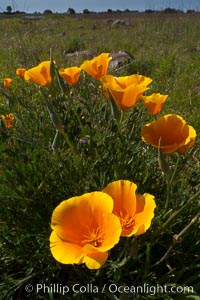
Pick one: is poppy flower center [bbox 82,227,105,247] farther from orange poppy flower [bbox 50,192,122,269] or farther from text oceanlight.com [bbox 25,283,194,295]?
text oceanlight.com [bbox 25,283,194,295]

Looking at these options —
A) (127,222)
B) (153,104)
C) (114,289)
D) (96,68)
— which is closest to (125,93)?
(153,104)

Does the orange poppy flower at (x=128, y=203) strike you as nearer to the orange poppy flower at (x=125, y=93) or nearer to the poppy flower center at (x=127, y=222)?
the poppy flower center at (x=127, y=222)

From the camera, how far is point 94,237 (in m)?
1.12

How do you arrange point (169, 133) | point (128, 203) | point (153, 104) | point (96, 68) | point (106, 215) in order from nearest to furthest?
point (106, 215) < point (128, 203) < point (169, 133) < point (153, 104) < point (96, 68)

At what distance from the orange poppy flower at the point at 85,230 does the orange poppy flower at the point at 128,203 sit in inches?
2.6

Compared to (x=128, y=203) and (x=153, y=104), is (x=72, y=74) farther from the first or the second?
(x=128, y=203)

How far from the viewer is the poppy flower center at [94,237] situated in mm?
1102

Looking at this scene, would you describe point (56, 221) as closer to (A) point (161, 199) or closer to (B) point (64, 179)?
(B) point (64, 179)

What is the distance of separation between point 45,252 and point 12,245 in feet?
0.46

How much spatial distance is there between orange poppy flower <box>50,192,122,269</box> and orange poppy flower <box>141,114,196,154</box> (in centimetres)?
28

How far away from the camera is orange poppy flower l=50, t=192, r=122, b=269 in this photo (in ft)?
3.40

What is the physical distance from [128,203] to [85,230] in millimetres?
147

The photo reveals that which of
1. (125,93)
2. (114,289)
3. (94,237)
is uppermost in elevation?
(125,93)

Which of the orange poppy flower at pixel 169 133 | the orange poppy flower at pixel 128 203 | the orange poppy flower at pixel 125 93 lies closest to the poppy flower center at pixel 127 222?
the orange poppy flower at pixel 128 203
